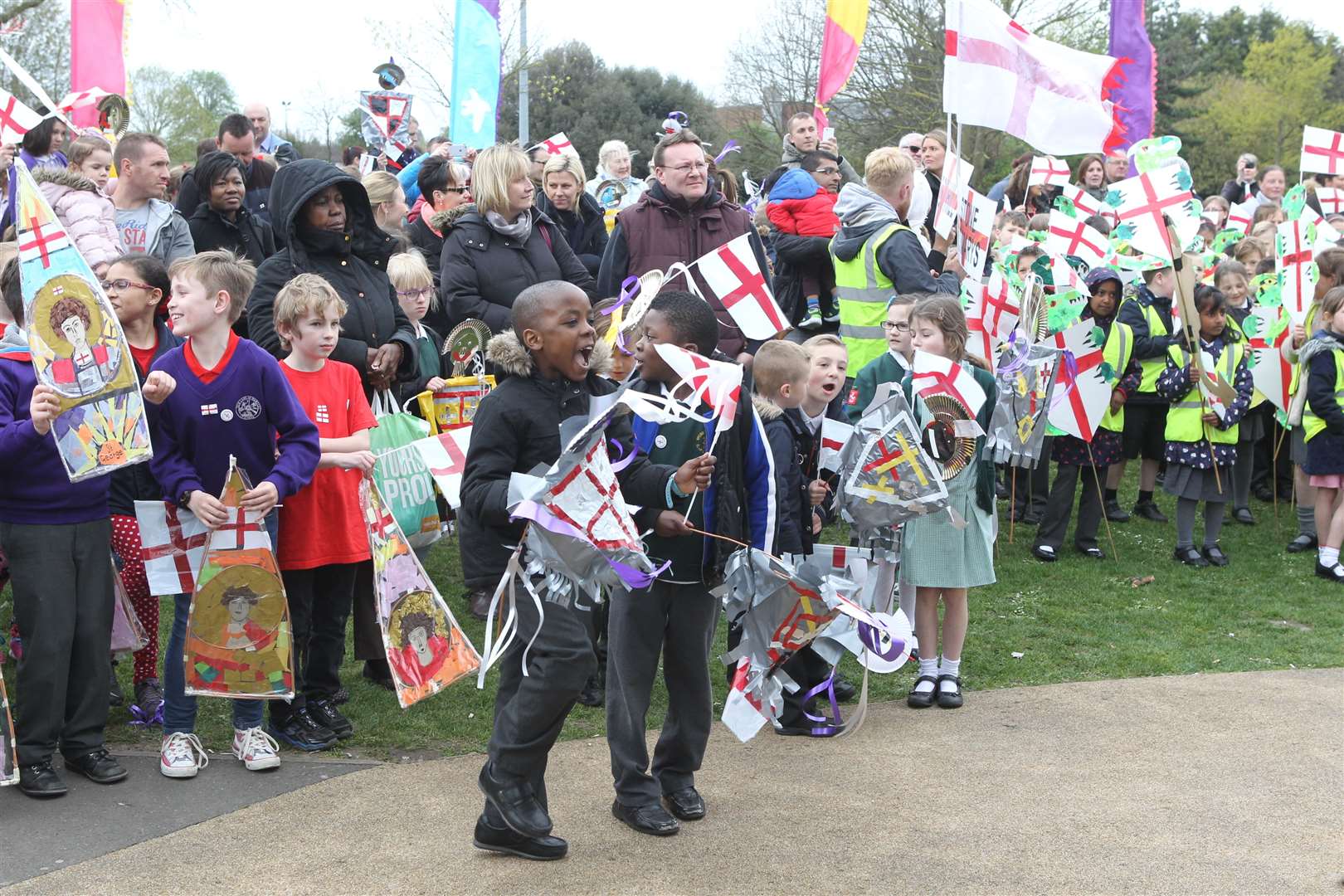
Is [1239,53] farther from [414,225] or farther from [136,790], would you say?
[136,790]

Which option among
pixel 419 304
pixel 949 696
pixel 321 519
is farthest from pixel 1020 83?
pixel 321 519

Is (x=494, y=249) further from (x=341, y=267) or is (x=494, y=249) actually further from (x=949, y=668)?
(x=949, y=668)

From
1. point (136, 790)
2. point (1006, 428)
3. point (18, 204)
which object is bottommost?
point (136, 790)

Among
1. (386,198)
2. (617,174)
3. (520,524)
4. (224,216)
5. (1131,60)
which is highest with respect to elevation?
(1131,60)

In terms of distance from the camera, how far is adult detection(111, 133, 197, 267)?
6.86 metres

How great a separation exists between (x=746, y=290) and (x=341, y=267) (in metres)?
1.79

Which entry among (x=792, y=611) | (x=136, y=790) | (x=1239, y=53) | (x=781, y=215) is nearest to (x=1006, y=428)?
(x=781, y=215)

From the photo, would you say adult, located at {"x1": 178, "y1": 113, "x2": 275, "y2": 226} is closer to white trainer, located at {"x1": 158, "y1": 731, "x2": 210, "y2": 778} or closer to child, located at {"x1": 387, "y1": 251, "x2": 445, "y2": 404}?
child, located at {"x1": 387, "y1": 251, "x2": 445, "y2": 404}

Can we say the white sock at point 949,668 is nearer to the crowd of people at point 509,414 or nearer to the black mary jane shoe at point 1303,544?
the crowd of people at point 509,414

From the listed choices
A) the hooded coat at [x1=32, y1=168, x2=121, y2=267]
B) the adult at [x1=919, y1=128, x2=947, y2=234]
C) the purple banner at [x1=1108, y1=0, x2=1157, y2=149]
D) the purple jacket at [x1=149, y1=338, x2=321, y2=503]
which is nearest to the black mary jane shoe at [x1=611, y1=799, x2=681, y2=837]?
the purple jacket at [x1=149, y1=338, x2=321, y2=503]

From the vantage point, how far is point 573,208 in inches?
345

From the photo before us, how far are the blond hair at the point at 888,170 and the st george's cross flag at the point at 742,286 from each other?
1.88 metres

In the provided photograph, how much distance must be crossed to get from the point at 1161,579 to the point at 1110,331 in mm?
1739

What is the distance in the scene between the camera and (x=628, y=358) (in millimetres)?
5613
